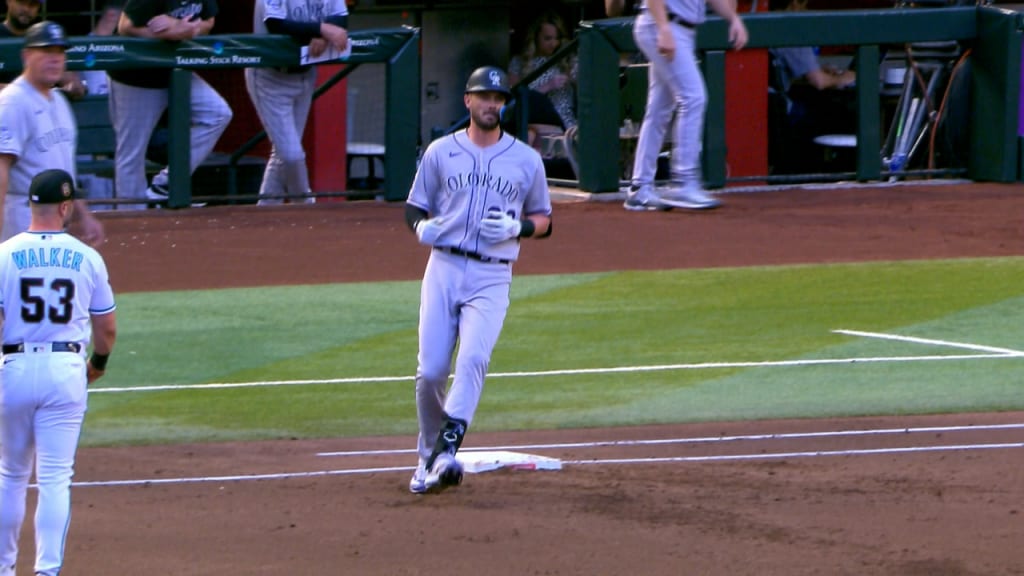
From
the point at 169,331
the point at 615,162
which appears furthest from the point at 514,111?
the point at 169,331

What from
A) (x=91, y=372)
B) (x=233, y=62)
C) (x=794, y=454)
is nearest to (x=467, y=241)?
(x=91, y=372)

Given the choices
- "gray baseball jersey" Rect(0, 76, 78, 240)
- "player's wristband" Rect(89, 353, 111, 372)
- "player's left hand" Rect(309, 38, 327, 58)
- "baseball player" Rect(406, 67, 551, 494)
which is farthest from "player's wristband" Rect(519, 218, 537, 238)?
"player's left hand" Rect(309, 38, 327, 58)

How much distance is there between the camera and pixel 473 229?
7277 mm

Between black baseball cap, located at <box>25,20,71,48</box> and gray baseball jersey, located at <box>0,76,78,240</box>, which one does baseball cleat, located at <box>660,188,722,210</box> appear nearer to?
gray baseball jersey, located at <box>0,76,78,240</box>

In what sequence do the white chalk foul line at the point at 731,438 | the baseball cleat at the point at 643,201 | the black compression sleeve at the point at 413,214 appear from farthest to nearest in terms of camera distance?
the baseball cleat at the point at 643,201, the white chalk foul line at the point at 731,438, the black compression sleeve at the point at 413,214

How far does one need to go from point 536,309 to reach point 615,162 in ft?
13.1

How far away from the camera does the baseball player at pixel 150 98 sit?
14.1 metres

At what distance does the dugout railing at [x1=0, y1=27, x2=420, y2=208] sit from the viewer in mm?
13961

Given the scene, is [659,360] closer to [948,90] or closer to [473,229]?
[473,229]

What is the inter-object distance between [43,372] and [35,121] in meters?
2.55

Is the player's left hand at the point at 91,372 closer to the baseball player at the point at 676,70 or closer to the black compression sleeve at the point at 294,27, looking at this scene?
the baseball player at the point at 676,70

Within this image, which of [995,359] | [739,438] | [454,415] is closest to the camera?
[454,415]

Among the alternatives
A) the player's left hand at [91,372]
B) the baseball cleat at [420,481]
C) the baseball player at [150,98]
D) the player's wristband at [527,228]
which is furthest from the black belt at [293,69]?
the player's left hand at [91,372]

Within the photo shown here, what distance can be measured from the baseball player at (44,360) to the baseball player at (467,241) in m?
1.73
